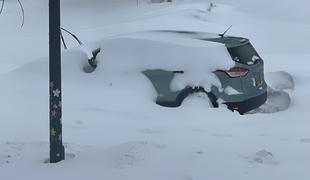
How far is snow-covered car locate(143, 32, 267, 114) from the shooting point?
8578 millimetres

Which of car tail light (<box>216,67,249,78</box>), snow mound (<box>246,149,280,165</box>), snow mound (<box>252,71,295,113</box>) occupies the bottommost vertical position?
snow mound (<box>252,71,295,113</box>)

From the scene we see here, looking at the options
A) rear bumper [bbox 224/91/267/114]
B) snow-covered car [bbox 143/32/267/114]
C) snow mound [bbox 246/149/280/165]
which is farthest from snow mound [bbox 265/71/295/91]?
snow mound [bbox 246/149/280/165]

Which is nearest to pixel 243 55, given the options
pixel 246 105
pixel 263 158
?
pixel 246 105

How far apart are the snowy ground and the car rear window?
77cm

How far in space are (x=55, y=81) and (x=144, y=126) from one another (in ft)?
8.03

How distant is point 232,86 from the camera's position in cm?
857

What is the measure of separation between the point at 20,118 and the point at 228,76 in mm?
2841

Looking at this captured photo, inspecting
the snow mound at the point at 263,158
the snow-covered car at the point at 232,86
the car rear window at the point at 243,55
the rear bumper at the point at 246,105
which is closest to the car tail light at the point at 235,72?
the snow-covered car at the point at 232,86

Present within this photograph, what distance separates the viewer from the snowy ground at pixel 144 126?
5.49 m

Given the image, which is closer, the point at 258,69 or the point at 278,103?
the point at 258,69

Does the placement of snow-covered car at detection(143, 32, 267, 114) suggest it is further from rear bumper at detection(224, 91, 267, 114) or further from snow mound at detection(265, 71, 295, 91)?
snow mound at detection(265, 71, 295, 91)

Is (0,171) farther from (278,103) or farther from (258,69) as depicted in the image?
(278,103)

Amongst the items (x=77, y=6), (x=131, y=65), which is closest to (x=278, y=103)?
(x=131, y=65)

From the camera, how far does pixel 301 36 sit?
15914 mm
